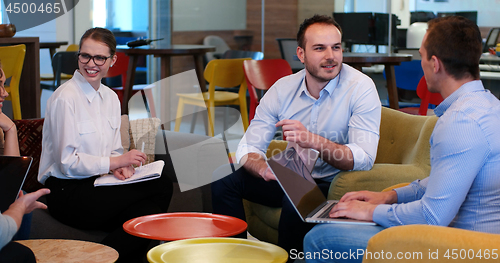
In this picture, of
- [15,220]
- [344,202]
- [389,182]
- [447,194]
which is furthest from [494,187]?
[15,220]

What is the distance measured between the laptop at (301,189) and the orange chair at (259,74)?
2.57m

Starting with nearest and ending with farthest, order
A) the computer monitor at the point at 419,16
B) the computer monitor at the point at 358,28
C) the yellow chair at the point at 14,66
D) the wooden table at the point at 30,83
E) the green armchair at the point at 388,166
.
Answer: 1. the green armchair at the point at 388,166
2. the yellow chair at the point at 14,66
3. the wooden table at the point at 30,83
4. the computer monitor at the point at 419,16
5. the computer monitor at the point at 358,28

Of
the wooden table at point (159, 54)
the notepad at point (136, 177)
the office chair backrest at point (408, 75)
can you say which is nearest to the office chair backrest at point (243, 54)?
the wooden table at point (159, 54)

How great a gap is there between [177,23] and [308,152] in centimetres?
552

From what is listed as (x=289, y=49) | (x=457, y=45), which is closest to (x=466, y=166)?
(x=457, y=45)

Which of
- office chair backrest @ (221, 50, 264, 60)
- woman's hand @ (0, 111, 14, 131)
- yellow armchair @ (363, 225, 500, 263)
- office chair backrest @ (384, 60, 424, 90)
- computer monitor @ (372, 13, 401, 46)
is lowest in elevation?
yellow armchair @ (363, 225, 500, 263)

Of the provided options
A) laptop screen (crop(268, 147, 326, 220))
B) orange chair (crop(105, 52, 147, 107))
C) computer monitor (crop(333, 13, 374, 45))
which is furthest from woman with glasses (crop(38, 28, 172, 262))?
computer monitor (crop(333, 13, 374, 45))

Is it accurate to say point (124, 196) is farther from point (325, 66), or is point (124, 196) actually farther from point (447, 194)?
point (447, 194)

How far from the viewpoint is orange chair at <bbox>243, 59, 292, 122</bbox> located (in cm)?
468

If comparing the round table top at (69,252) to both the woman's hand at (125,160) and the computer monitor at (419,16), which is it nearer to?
the woman's hand at (125,160)

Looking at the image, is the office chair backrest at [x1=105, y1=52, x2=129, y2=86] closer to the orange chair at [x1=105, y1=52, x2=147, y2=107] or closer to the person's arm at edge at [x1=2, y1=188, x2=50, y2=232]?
the orange chair at [x1=105, y1=52, x2=147, y2=107]

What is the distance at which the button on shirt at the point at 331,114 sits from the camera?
7.61 feet

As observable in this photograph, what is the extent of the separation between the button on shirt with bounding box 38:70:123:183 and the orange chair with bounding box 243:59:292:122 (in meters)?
2.27

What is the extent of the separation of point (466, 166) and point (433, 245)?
24 cm
